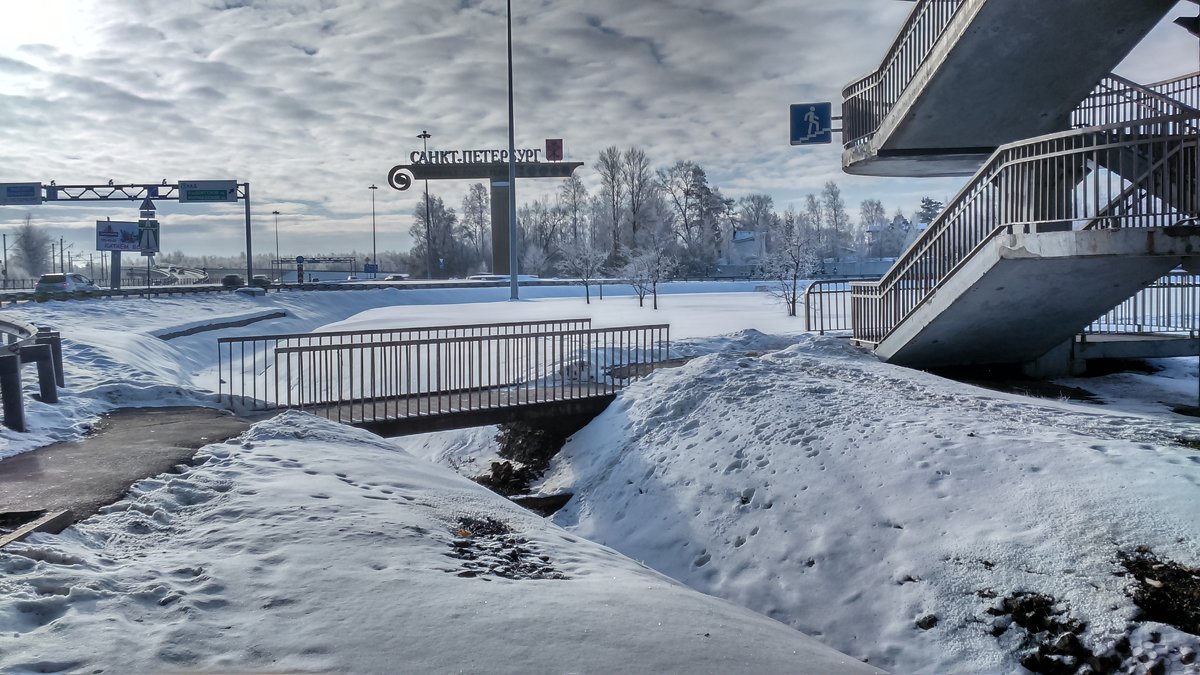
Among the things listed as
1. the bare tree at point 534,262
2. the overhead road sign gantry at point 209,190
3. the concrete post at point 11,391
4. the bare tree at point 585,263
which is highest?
the overhead road sign gantry at point 209,190

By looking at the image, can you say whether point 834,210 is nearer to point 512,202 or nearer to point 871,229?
point 871,229

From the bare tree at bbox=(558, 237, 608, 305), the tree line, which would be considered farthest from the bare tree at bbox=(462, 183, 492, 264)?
the bare tree at bbox=(558, 237, 608, 305)

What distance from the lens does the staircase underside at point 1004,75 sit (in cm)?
1081

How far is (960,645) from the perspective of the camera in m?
5.32

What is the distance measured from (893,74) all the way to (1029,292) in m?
5.43

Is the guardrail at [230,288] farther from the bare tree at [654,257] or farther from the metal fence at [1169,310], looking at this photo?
the metal fence at [1169,310]

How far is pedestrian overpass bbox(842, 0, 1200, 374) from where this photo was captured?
8938 millimetres

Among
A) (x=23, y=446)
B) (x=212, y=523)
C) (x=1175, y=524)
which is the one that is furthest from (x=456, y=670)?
(x=23, y=446)

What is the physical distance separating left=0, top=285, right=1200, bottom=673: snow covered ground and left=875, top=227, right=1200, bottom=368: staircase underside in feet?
4.06

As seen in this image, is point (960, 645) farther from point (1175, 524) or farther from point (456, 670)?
point (456, 670)

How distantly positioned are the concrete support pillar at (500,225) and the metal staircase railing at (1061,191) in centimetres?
4649

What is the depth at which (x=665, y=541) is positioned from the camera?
320 inches

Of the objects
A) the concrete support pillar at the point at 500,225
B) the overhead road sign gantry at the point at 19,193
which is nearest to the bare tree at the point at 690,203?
the concrete support pillar at the point at 500,225

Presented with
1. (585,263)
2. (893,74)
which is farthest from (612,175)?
(893,74)
